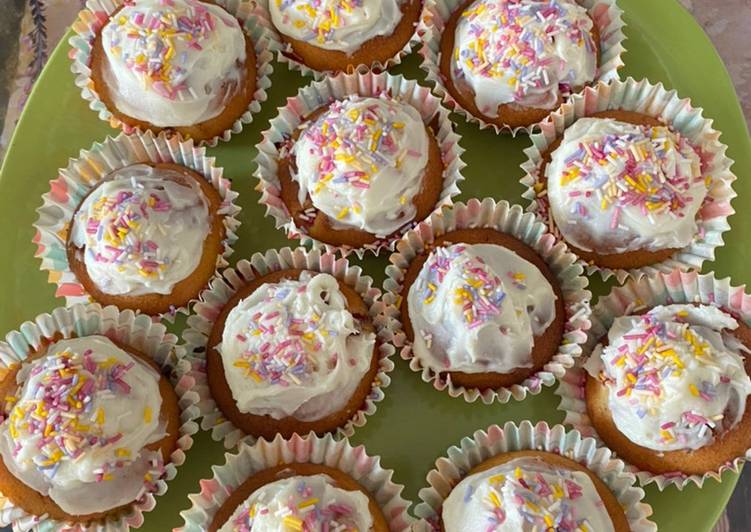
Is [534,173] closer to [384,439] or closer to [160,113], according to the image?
[384,439]

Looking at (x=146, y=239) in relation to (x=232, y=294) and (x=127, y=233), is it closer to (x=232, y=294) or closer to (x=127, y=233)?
(x=127, y=233)

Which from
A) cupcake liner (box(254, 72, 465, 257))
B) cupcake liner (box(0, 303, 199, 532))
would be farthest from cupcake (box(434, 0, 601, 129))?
cupcake liner (box(0, 303, 199, 532))

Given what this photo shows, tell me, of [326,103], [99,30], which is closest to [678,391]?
[326,103]

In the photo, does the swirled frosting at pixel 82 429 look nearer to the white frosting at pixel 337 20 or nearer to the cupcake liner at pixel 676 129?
the white frosting at pixel 337 20

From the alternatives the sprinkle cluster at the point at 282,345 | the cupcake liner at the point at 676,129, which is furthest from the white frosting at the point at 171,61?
the cupcake liner at the point at 676,129

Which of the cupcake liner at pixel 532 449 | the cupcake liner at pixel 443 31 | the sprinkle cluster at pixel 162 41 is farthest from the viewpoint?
the cupcake liner at pixel 443 31

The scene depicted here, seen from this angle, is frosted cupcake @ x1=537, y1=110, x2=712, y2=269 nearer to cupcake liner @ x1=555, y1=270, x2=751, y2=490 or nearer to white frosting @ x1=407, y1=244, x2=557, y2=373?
cupcake liner @ x1=555, y1=270, x2=751, y2=490

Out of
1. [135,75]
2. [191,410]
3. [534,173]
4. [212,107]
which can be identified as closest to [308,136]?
[212,107]
